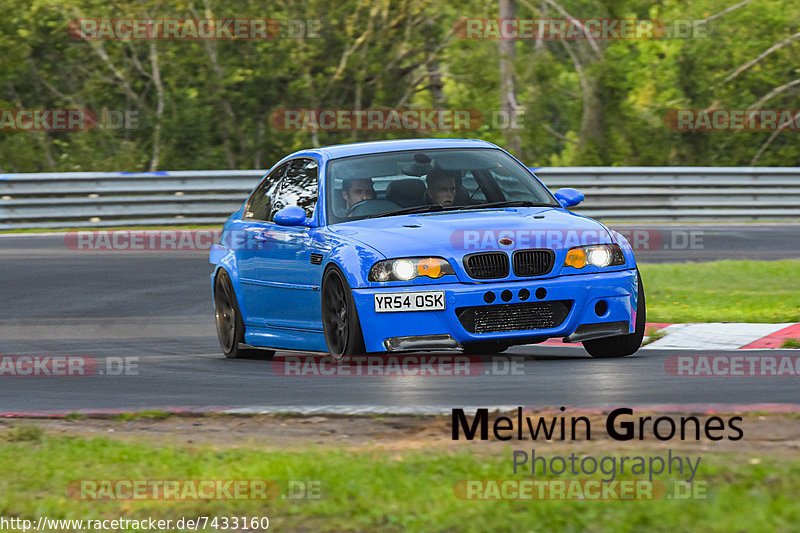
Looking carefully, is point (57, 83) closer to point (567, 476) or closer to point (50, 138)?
point (50, 138)

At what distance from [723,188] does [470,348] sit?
16.0 metres

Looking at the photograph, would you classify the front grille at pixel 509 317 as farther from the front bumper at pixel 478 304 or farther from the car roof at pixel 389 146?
the car roof at pixel 389 146

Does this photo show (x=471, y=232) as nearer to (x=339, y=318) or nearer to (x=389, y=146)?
(x=339, y=318)

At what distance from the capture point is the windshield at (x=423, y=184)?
390 inches

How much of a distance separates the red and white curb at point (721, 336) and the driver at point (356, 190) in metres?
2.13

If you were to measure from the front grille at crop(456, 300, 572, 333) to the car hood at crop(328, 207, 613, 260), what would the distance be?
1.16 feet

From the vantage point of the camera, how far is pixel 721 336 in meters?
11.1

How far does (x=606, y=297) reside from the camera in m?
9.12

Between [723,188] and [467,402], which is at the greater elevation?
[467,402]

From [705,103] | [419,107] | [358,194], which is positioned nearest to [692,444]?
[358,194]

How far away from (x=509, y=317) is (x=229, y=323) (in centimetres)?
309

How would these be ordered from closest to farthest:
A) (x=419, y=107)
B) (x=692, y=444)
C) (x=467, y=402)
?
(x=692, y=444) < (x=467, y=402) < (x=419, y=107)
